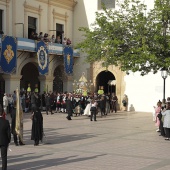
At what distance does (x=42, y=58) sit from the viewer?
31031mm

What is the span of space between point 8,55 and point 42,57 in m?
3.57

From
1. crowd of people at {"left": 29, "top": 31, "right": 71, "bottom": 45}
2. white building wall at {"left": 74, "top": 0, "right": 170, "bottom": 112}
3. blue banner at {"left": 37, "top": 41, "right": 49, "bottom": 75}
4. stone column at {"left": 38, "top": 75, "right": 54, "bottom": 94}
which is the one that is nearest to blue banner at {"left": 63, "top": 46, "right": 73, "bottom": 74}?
crowd of people at {"left": 29, "top": 31, "right": 71, "bottom": 45}

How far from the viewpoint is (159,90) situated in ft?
107

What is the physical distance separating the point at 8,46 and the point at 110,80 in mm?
11009

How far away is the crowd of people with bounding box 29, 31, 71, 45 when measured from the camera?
31.1 metres

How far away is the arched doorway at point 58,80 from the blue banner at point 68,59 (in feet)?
5.32

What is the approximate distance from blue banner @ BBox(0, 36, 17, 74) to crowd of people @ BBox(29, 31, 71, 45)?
2.71 m

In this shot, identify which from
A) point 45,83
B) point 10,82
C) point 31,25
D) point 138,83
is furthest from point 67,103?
point 138,83

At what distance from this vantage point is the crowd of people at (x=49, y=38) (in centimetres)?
3115

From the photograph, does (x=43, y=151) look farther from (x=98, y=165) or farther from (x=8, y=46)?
(x=8, y=46)

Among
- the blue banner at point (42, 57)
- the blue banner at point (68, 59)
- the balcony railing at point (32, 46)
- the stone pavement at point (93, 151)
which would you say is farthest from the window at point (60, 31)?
the stone pavement at point (93, 151)

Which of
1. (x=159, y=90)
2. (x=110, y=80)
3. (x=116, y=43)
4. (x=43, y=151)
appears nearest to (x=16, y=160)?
(x=43, y=151)

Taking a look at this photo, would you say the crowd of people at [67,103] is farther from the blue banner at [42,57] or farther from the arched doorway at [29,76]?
the arched doorway at [29,76]

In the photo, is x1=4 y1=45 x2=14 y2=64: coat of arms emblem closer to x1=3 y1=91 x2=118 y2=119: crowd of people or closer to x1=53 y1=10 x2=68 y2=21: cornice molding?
x1=3 y1=91 x2=118 y2=119: crowd of people
